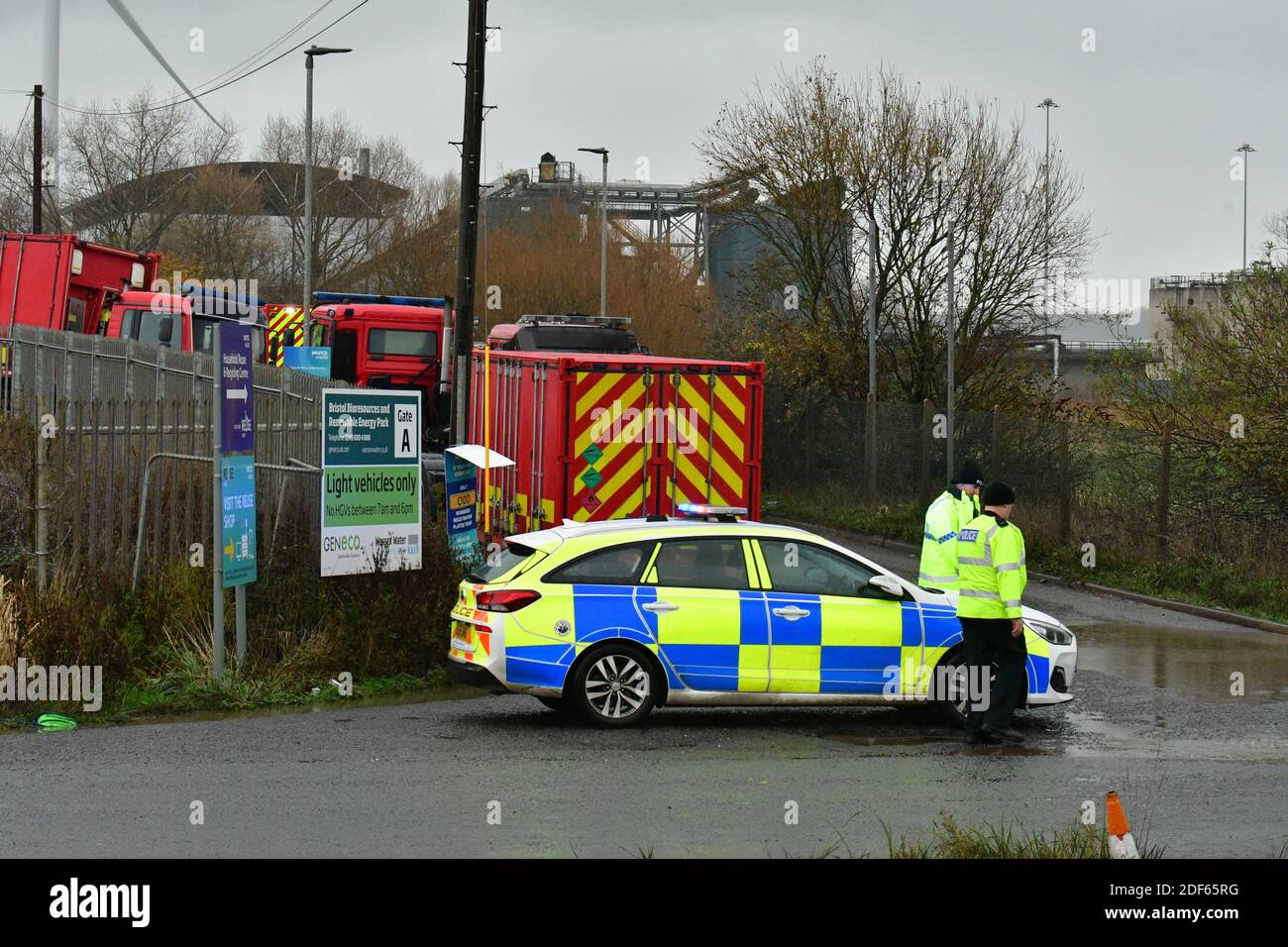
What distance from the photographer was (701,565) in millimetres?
11930

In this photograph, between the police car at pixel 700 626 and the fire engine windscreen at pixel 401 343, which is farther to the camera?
the fire engine windscreen at pixel 401 343

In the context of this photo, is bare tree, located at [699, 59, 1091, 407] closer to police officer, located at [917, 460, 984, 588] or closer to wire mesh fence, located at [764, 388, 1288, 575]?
wire mesh fence, located at [764, 388, 1288, 575]

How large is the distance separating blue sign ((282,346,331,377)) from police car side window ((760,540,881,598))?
610 inches

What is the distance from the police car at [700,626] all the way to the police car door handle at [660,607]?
0.01 m

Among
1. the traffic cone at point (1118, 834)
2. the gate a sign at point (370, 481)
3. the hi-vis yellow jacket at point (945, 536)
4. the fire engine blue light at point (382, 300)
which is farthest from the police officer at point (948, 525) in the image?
the fire engine blue light at point (382, 300)

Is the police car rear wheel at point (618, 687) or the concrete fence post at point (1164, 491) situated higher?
the concrete fence post at point (1164, 491)

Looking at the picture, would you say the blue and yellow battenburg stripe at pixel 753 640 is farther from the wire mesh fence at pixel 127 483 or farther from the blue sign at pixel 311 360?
the blue sign at pixel 311 360

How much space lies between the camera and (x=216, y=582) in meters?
12.6

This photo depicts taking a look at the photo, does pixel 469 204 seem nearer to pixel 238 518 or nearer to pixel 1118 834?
pixel 238 518

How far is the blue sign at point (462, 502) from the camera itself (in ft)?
53.9

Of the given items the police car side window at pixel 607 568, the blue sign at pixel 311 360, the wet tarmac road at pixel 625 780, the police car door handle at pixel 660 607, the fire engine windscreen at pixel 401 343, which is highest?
the fire engine windscreen at pixel 401 343

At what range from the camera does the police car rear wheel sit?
38.1 ft

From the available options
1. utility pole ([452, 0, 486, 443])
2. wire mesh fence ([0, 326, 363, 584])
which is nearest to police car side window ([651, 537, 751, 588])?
wire mesh fence ([0, 326, 363, 584])
